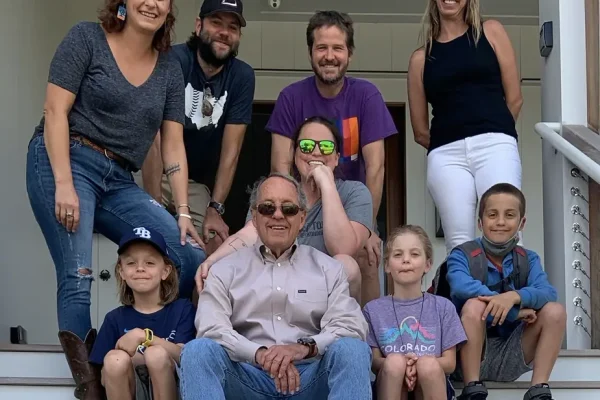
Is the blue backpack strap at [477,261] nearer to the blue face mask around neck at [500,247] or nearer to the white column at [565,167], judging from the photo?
the blue face mask around neck at [500,247]

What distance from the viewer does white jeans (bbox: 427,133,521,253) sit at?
12.6ft

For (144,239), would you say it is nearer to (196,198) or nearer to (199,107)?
Result: (199,107)

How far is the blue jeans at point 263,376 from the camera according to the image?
292 cm

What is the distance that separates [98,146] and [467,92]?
4.67 feet

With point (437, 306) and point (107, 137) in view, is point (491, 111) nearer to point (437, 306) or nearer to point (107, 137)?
point (437, 306)

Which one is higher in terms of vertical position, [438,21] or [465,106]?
Result: [438,21]

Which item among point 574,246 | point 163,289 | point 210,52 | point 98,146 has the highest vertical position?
point 210,52

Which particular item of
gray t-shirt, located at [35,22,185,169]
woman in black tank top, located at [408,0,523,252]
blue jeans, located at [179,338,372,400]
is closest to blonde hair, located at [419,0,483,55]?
woman in black tank top, located at [408,0,523,252]

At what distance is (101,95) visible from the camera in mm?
3525

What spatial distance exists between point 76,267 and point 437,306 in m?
1.19

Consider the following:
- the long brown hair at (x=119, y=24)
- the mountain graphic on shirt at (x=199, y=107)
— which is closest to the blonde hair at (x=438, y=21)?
the mountain graphic on shirt at (x=199, y=107)

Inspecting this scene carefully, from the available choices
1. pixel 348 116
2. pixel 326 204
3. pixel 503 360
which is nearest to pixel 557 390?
pixel 503 360

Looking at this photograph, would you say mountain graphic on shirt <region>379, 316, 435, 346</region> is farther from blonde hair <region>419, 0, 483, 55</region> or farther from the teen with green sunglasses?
blonde hair <region>419, 0, 483, 55</region>

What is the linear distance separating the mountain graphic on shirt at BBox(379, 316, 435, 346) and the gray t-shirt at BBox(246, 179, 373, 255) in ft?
1.66
